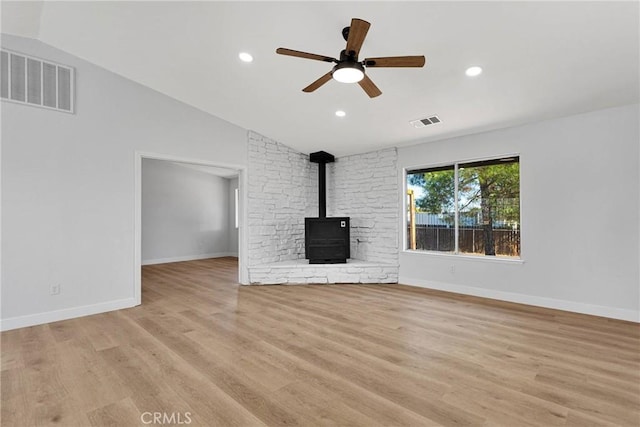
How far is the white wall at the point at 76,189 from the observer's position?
10.9ft

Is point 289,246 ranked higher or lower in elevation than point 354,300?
higher

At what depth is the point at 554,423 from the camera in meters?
1.75

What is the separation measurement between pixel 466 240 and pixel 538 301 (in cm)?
123

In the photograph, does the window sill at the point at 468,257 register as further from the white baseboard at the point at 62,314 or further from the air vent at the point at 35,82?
the air vent at the point at 35,82

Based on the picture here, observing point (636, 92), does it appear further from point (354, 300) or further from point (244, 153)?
point (244, 153)

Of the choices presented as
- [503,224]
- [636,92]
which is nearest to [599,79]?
[636,92]

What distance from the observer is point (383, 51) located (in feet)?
9.96

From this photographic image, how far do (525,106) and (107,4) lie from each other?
464 centimetres

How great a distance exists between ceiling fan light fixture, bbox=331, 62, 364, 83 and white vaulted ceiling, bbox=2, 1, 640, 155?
1.80 ft

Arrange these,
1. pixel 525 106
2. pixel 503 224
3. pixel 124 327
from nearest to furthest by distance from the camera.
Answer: pixel 124 327 < pixel 525 106 < pixel 503 224

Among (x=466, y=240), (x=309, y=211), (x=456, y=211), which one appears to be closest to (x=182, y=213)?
(x=309, y=211)

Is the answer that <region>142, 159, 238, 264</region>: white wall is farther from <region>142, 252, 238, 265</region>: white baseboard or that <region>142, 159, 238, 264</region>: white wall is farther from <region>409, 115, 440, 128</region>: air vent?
<region>409, 115, 440, 128</region>: air vent

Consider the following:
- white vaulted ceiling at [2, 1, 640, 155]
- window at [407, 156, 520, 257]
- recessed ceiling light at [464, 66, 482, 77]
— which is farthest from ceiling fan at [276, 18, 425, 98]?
window at [407, 156, 520, 257]

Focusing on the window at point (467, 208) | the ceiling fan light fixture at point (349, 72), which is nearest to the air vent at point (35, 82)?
the ceiling fan light fixture at point (349, 72)
